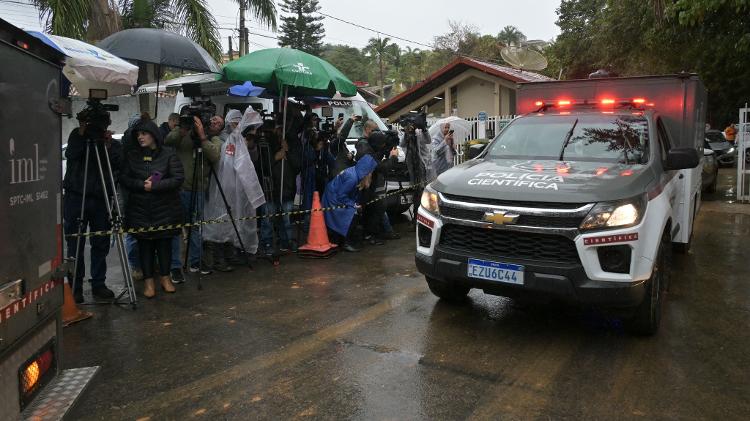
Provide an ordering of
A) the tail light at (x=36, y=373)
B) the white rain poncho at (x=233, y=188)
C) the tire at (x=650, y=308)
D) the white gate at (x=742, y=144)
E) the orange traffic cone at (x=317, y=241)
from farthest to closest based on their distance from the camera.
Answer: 1. the white gate at (x=742, y=144)
2. the orange traffic cone at (x=317, y=241)
3. the white rain poncho at (x=233, y=188)
4. the tire at (x=650, y=308)
5. the tail light at (x=36, y=373)

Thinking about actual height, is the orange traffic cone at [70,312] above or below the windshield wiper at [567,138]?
below

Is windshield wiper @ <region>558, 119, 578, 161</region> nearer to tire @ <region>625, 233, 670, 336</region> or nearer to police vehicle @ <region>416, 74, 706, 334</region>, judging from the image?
police vehicle @ <region>416, 74, 706, 334</region>

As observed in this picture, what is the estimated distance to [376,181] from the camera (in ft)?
28.5

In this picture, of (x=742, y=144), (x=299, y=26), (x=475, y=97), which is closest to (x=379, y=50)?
(x=299, y=26)

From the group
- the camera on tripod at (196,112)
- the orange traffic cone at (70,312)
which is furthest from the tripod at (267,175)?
the orange traffic cone at (70,312)

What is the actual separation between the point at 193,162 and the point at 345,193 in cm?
210

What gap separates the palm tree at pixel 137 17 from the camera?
41.6 feet

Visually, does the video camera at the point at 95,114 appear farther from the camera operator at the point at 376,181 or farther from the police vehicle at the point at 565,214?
the camera operator at the point at 376,181

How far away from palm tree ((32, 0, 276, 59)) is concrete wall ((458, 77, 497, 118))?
7.78 metres

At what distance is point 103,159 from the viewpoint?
222 inches

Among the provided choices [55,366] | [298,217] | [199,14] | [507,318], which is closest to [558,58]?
[199,14]

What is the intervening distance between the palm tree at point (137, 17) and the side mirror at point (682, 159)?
40.7 feet

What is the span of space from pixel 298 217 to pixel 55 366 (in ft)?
18.3

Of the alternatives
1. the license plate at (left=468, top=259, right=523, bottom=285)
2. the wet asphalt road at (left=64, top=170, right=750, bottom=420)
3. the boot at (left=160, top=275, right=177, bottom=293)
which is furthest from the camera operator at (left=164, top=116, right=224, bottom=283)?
the license plate at (left=468, top=259, right=523, bottom=285)
